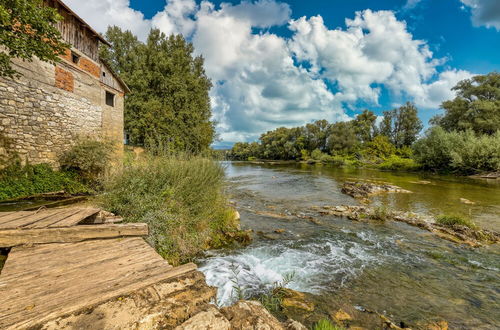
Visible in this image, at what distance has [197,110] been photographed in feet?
78.7

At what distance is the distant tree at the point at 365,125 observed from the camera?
207 ft

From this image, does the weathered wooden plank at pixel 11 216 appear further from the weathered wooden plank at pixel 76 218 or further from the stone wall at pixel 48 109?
the stone wall at pixel 48 109

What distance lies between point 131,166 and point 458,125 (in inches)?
1729

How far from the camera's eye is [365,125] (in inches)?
2491

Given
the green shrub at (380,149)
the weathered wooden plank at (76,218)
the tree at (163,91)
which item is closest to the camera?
the weathered wooden plank at (76,218)

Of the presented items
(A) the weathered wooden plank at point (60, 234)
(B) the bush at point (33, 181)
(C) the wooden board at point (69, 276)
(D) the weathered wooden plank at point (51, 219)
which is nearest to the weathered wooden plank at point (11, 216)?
(D) the weathered wooden plank at point (51, 219)

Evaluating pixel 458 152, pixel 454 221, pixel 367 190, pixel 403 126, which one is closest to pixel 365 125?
pixel 403 126

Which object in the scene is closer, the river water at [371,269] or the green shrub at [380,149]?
the river water at [371,269]

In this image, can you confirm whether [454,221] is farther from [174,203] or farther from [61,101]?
[61,101]

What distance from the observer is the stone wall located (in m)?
8.95

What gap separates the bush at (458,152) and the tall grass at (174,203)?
3200 cm

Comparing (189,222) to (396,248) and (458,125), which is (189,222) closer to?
(396,248)

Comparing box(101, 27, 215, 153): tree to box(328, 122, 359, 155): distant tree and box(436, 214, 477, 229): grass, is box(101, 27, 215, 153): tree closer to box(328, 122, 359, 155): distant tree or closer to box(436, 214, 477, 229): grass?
box(436, 214, 477, 229): grass

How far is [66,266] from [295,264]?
4.34 m
